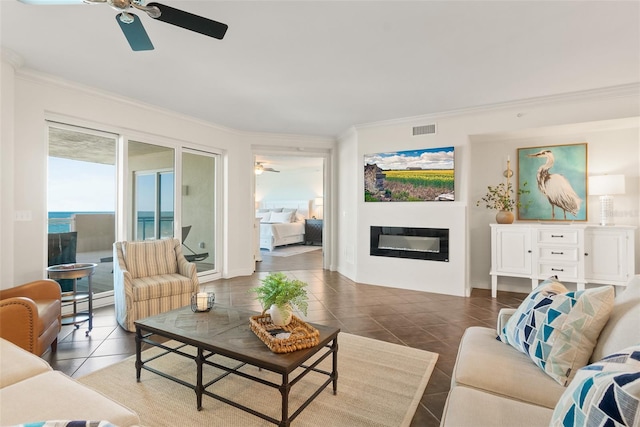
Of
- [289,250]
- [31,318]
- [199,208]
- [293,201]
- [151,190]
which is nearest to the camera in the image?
[31,318]

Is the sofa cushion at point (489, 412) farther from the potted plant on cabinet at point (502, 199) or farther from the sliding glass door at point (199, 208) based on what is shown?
the sliding glass door at point (199, 208)

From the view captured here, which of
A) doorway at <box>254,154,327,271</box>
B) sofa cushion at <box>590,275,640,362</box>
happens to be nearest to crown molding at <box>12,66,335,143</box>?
doorway at <box>254,154,327,271</box>

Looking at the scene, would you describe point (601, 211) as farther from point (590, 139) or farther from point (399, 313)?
point (399, 313)

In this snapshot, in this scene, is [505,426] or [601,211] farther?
[601,211]

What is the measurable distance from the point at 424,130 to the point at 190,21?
3723 millimetres

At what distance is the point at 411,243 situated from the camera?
193 inches

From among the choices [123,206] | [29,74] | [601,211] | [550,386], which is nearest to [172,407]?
[550,386]

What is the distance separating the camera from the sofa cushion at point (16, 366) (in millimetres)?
1372

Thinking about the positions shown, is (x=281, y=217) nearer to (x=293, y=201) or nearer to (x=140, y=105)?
(x=293, y=201)

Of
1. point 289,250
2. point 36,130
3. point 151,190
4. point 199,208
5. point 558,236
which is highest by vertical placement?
point 36,130

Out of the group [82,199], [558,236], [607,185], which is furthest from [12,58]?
[607,185]

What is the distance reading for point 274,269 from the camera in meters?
6.50

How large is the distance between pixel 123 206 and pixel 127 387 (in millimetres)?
2791

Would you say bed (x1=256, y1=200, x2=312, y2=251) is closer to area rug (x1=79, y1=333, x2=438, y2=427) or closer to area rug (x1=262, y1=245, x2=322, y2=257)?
area rug (x1=262, y1=245, x2=322, y2=257)
